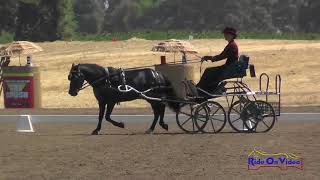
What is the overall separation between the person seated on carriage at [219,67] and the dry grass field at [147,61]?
1094 cm

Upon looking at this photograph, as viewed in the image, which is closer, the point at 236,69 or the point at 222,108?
the point at 236,69

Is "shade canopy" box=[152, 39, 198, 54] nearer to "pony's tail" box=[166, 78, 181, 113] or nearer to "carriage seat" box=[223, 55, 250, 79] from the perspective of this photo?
"pony's tail" box=[166, 78, 181, 113]

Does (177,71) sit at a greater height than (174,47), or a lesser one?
lesser

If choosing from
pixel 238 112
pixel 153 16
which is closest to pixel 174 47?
pixel 238 112

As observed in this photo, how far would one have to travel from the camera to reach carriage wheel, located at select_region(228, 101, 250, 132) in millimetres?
15297

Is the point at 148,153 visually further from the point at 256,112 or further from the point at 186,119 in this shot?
the point at 186,119

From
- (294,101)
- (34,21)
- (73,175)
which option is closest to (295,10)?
(34,21)

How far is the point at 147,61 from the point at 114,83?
24.5 metres

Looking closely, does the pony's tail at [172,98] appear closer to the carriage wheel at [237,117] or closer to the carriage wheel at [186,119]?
the carriage wheel at [186,119]

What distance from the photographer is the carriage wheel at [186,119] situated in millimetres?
15336

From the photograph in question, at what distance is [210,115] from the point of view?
15.3m

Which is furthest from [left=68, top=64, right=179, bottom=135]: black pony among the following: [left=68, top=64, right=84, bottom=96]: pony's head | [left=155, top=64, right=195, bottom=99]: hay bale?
[left=155, top=64, right=195, bottom=99]: hay bale

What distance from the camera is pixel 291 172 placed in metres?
9.69

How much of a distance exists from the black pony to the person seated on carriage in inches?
31.9
